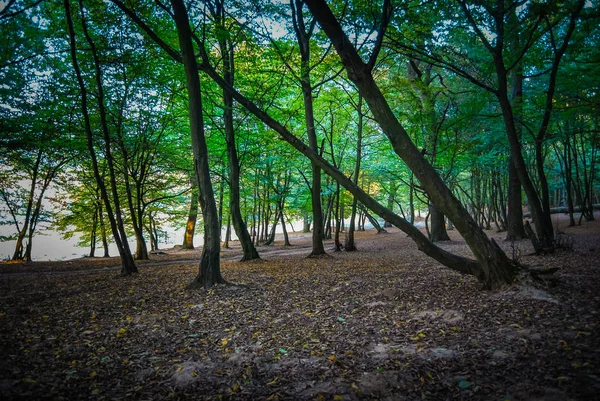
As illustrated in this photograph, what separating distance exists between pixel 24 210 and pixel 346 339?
19.3m

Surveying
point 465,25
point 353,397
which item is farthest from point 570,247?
point 353,397

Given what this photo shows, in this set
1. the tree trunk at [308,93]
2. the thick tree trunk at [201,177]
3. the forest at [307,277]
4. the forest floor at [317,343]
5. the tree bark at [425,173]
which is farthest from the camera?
the tree trunk at [308,93]

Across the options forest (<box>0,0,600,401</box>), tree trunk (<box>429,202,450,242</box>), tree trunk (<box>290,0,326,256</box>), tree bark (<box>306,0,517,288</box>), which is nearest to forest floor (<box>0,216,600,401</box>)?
forest (<box>0,0,600,401</box>)

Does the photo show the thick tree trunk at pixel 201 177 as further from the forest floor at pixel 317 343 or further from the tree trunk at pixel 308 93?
the tree trunk at pixel 308 93

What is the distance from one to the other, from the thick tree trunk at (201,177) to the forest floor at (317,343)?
442mm

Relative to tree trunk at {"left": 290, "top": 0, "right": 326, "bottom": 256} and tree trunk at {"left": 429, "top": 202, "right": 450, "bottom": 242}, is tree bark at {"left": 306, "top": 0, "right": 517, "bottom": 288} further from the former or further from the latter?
tree trunk at {"left": 429, "top": 202, "right": 450, "bottom": 242}

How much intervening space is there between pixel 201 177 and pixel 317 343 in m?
4.35

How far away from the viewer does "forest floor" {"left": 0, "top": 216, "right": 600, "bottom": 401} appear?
2486mm

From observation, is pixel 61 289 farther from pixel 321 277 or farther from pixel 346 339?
pixel 346 339

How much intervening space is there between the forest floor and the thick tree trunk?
442 mm

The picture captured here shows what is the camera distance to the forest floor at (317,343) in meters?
2.49

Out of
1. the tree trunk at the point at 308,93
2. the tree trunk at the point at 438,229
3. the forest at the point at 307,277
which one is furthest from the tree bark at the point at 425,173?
the tree trunk at the point at 438,229

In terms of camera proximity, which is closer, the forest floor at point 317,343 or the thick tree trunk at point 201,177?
the forest floor at point 317,343

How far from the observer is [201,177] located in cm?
626
